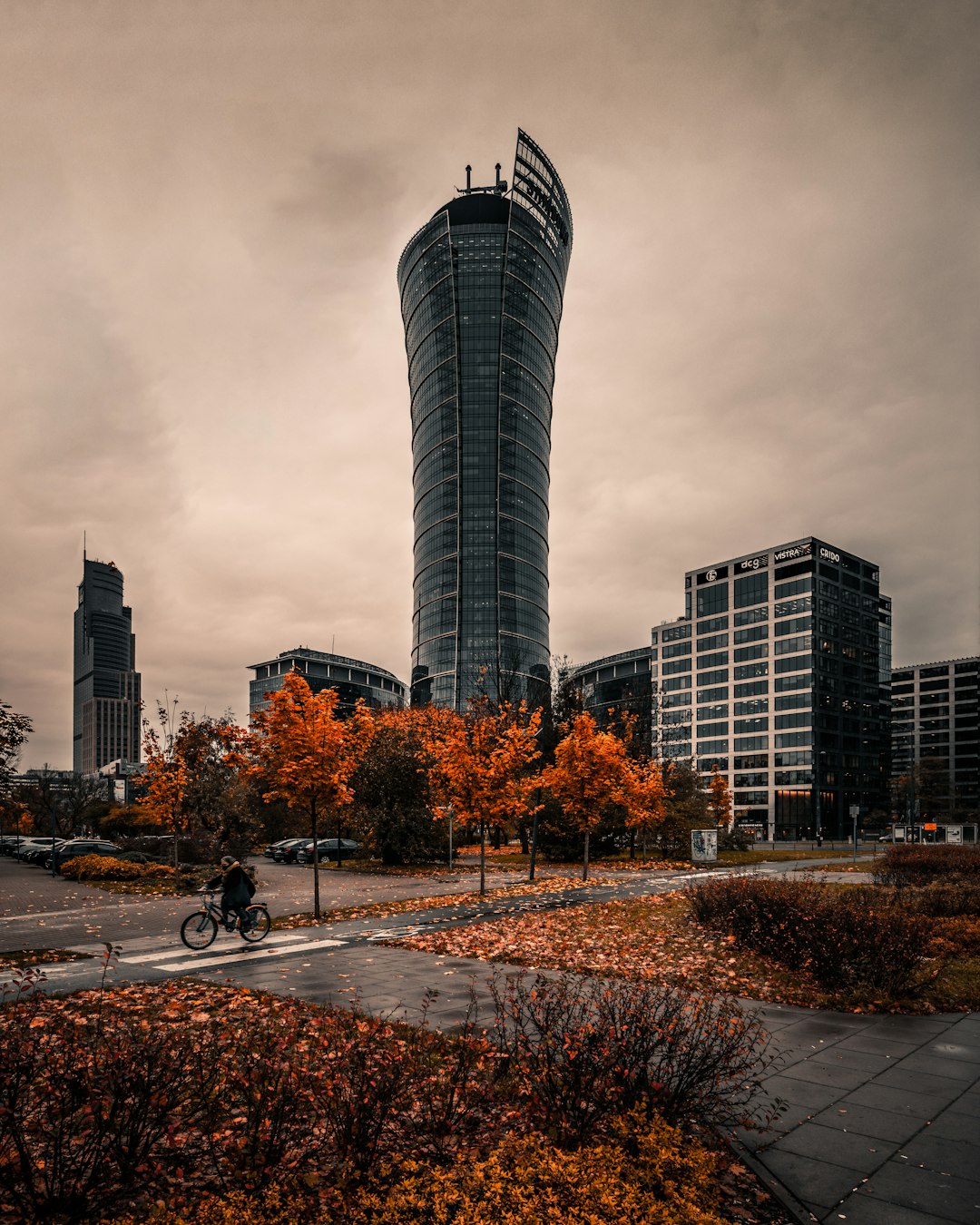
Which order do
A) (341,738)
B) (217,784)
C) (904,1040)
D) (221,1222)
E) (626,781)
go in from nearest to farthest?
(221,1222) → (904,1040) → (341,738) → (217,784) → (626,781)

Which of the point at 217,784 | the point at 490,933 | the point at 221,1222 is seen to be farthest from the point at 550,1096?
the point at 217,784

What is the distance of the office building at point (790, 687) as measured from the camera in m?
134

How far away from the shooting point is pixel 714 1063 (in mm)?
5941

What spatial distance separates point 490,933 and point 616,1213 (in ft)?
40.5

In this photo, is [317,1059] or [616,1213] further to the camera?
[317,1059]

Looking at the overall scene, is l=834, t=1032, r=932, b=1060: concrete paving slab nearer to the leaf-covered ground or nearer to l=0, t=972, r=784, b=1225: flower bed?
the leaf-covered ground

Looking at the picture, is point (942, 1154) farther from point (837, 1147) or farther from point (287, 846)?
point (287, 846)

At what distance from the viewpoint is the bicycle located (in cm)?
1534

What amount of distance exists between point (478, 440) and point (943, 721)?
406 feet

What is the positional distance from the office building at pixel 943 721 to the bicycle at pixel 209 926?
542 feet

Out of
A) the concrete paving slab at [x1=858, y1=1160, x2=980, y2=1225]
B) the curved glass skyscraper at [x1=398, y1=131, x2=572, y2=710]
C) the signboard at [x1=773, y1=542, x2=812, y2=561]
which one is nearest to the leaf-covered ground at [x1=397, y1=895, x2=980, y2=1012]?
the concrete paving slab at [x1=858, y1=1160, x2=980, y2=1225]

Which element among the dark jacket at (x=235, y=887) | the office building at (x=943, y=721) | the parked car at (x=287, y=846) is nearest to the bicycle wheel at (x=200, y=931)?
the dark jacket at (x=235, y=887)

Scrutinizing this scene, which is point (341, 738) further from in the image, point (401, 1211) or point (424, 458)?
point (424, 458)

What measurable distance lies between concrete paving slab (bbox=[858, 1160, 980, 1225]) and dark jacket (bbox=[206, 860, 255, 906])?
12797 millimetres
